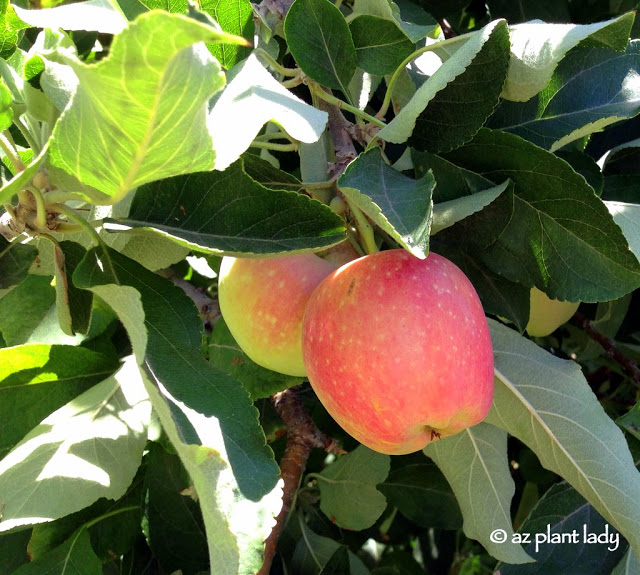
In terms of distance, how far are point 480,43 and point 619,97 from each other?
9.8 inches

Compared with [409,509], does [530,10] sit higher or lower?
higher

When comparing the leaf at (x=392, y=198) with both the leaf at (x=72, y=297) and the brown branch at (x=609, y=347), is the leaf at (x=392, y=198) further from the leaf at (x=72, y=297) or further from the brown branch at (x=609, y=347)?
the brown branch at (x=609, y=347)

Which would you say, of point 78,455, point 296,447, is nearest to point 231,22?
point 78,455

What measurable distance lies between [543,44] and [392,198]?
200 mm

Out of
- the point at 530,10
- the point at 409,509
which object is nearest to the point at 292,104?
the point at 530,10

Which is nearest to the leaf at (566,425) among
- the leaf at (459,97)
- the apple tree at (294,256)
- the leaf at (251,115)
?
the apple tree at (294,256)

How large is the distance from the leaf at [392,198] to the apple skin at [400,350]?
6 cm

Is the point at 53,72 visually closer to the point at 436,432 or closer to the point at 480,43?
→ the point at 480,43

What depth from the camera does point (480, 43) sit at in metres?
0.66

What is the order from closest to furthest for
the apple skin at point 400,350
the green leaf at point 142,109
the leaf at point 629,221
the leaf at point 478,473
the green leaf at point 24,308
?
the green leaf at point 142,109
the apple skin at point 400,350
the leaf at point 629,221
the leaf at point 478,473
the green leaf at point 24,308

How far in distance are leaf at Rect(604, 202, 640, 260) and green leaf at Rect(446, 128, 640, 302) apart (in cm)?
3

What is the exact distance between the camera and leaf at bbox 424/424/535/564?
875 mm

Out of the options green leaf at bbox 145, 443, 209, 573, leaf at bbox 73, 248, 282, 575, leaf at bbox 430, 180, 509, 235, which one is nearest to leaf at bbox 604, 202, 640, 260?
leaf at bbox 430, 180, 509, 235

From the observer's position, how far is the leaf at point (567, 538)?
0.92 meters
